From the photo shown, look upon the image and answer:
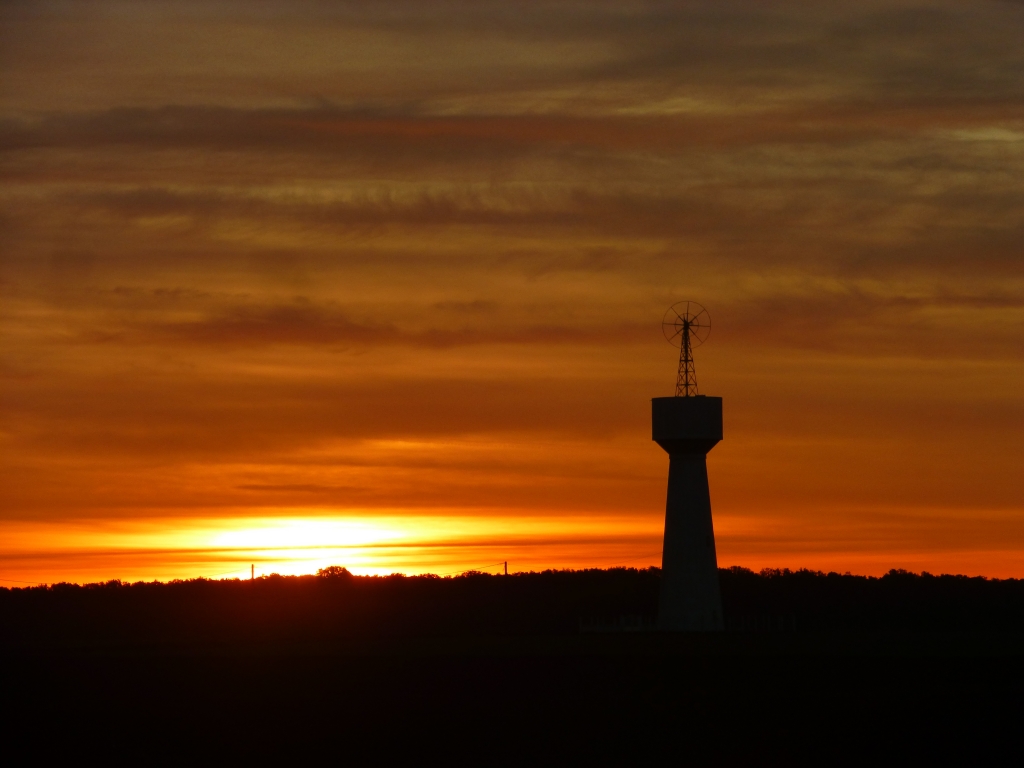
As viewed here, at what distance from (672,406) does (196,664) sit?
2474 centimetres

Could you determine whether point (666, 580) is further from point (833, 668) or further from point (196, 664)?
point (196, 664)

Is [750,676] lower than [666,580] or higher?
lower

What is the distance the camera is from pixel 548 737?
44.6 meters

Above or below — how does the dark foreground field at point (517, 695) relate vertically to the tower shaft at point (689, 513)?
below

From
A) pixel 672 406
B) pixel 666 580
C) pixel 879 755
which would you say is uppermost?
pixel 672 406

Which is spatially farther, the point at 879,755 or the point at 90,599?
the point at 90,599

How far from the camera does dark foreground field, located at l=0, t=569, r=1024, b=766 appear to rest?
143 ft

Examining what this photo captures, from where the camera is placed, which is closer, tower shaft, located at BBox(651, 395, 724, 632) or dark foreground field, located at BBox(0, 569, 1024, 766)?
dark foreground field, located at BBox(0, 569, 1024, 766)

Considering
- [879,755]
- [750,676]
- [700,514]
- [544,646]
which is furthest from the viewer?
[700,514]

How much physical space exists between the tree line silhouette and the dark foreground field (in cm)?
170

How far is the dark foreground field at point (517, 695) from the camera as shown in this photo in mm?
43656

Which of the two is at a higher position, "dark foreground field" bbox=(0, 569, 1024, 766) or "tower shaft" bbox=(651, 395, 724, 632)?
"tower shaft" bbox=(651, 395, 724, 632)

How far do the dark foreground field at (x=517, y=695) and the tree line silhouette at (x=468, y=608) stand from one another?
170 centimetres

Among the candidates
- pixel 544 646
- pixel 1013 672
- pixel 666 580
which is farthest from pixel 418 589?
pixel 1013 672
